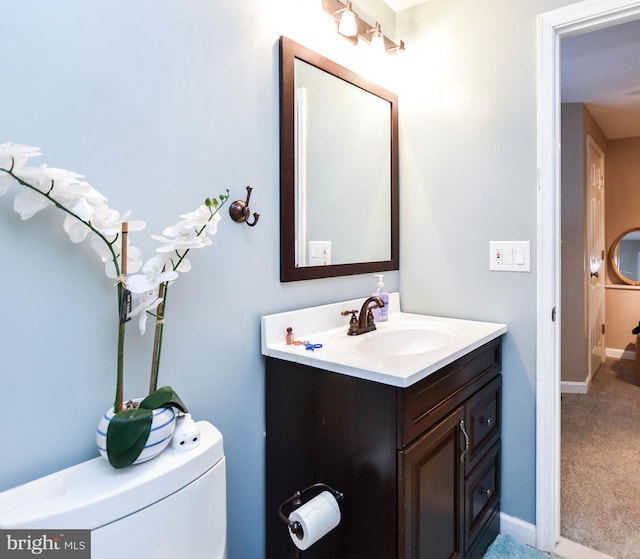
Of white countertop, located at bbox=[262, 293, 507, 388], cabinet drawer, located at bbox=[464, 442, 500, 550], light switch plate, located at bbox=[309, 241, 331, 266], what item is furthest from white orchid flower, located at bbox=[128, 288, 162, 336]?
cabinet drawer, located at bbox=[464, 442, 500, 550]

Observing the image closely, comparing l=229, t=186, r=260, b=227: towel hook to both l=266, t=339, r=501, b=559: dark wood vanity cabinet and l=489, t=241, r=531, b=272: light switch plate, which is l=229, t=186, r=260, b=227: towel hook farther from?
l=489, t=241, r=531, b=272: light switch plate

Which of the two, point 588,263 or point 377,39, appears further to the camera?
point 588,263

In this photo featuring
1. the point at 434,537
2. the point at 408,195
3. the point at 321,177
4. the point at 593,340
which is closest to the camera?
the point at 434,537

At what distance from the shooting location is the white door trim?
1554mm

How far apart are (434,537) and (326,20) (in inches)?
70.8

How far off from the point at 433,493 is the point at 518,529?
0.75m

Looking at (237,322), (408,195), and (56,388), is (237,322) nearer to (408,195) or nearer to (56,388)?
(56,388)

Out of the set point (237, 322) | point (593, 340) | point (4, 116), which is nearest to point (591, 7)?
point (237, 322)

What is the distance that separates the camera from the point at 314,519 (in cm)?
100

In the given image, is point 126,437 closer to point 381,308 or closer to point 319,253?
point 319,253

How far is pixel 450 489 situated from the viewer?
1.28 meters

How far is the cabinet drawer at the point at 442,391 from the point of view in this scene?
3.50ft

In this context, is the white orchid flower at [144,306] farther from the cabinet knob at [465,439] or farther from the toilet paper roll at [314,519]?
the cabinet knob at [465,439]

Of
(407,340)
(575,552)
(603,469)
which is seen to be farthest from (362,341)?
(603,469)
